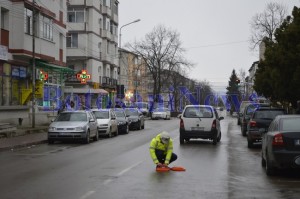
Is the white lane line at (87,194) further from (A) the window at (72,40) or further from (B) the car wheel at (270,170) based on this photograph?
(A) the window at (72,40)

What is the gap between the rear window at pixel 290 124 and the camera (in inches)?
478

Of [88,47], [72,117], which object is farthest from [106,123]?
[88,47]

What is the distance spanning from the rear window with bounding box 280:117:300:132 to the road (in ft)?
3.84

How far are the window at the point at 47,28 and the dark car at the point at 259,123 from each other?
18.7m

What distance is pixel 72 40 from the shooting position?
62375mm

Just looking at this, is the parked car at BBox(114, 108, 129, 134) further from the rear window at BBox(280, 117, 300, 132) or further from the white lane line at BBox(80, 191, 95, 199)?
the white lane line at BBox(80, 191, 95, 199)

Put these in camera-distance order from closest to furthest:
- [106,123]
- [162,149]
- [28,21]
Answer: [162,149], [106,123], [28,21]

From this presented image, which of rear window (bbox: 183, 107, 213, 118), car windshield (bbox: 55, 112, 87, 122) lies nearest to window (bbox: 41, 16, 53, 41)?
car windshield (bbox: 55, 112, 87, 122)

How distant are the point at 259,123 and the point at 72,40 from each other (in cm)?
4402

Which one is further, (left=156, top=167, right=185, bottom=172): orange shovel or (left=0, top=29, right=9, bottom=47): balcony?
(left=0, top=29, right=9, bottom=47): balcony

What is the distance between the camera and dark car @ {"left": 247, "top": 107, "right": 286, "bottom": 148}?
838 inches

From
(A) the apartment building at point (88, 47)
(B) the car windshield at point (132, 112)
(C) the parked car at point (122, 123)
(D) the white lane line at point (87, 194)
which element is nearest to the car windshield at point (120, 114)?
(C) the parked car at point (122, 123)

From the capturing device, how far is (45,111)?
3841cm

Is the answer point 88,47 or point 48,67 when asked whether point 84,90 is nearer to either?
point 88,47
